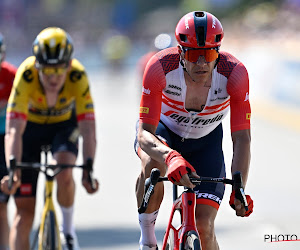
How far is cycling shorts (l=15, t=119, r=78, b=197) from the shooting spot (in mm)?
7270

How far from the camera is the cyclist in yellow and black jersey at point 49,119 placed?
22.6ft

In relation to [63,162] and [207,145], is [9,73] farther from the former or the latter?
[207,145]

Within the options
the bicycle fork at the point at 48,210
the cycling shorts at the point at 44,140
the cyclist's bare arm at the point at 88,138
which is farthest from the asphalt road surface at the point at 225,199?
the bicycle fork at the point at 48,210

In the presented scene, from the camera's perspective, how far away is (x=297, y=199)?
11219mm

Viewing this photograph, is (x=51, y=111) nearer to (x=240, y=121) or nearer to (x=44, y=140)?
(x=44, y=140)

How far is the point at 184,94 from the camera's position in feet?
19.2

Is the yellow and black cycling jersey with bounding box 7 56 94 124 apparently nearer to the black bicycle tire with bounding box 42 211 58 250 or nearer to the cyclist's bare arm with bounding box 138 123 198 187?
the black bicycle tire with bounding box 42 211 58 250

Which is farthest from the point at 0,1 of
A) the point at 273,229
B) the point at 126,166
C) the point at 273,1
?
the point at 273,229

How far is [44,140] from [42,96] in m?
0.48

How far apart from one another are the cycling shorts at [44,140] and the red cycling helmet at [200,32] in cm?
207

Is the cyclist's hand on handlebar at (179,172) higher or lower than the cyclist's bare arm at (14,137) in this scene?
lower

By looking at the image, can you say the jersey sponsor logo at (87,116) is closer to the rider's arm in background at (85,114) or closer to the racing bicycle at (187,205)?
the rider's arm in background at (85,114)

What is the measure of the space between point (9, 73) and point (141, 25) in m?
72.5

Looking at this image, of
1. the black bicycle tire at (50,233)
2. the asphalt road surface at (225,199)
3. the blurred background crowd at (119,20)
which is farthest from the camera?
the blurred background crowd at (119,20)
